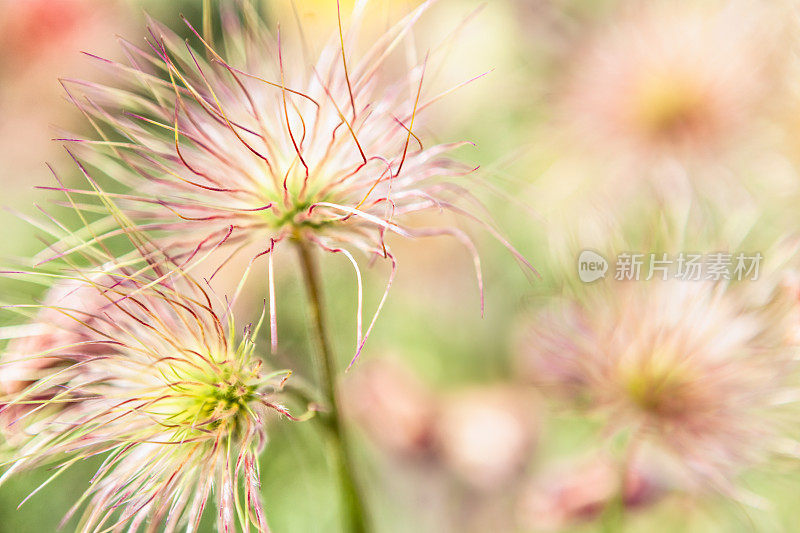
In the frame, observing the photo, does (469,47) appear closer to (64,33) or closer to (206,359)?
(64,33)

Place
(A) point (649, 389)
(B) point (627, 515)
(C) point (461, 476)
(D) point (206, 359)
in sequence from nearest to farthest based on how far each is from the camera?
(D) point (206, 359), (A) point (649, 389), (B) point (627, 515), (C) point (461, 476)

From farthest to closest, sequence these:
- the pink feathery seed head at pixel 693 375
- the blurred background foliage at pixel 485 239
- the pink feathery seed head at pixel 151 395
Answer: the blurred background foliage at pixel 485 239
the pink feathery seed head at pixel 693 375
the pink feathery seed head at pixel 151 395

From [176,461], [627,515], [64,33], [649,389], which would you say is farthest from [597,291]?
[64,33]

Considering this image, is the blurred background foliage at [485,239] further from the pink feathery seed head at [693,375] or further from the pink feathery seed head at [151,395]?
the pink feathery seed head at [151,395]

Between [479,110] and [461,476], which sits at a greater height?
[479,110]

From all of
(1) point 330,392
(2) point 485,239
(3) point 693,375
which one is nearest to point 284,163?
(1) point 330,392

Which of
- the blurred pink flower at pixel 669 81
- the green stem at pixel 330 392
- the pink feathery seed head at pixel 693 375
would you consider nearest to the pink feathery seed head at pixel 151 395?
the green stem at pixel 330 392
